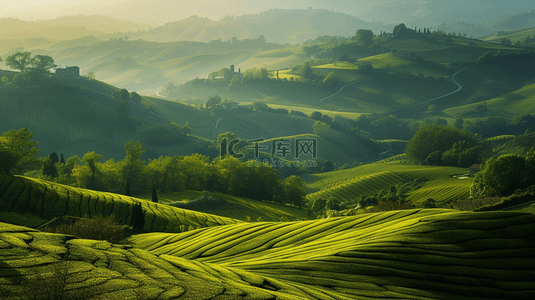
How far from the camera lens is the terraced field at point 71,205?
42688 mm

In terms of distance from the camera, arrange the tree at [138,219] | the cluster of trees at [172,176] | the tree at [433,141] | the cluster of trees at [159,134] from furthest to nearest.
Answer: the cluster of trees at [159,134]
the tree at [433,141]
the cluster of trees at [172,176]
the tree at [138,219]

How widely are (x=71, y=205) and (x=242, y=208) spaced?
127 feet

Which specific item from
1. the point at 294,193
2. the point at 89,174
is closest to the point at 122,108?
the point at 89,174

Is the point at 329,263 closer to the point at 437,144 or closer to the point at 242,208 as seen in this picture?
the point at 242,208

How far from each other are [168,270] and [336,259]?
9382 mm

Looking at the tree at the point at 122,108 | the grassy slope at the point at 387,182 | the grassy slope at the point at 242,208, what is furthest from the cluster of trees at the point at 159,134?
the grassy slope at the point at 242,208

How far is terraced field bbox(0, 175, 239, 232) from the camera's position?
42688mm

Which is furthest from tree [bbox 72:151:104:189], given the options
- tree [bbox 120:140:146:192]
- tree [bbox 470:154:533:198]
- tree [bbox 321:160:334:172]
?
tree [bbox 321:160:334:172]

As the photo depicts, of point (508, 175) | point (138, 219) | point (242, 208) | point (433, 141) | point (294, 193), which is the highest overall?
point (508, 175)

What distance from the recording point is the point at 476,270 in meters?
20.2

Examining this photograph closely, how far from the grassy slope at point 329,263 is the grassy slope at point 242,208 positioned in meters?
46.8

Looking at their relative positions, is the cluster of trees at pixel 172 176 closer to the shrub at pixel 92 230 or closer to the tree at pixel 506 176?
the shrub at pixel 92 230

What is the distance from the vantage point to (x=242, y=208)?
3145 inches

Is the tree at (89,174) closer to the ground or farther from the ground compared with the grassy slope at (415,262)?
closer to the ground
